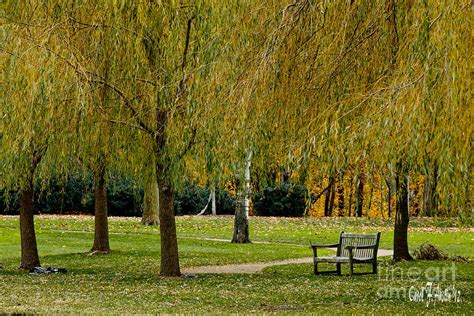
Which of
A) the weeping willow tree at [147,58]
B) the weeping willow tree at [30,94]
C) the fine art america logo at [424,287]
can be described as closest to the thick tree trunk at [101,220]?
the weeping willow tree at [30,94]

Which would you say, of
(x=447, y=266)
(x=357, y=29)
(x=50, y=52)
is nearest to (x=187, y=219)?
(x=447, y=266)

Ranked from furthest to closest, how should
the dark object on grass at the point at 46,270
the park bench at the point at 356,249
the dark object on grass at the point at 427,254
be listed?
the dark object on grass at the point at 427,254, the dark object on grass at the point at 46,270, the park bench at the point at 356,249

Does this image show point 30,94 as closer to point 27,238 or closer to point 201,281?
point 201,281

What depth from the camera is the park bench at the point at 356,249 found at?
17703 mm

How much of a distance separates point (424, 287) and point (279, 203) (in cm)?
2925

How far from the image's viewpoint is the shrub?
43438 mm

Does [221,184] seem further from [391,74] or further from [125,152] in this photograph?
[391,74]

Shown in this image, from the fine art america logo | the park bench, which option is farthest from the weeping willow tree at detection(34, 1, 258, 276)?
the fine art america logo

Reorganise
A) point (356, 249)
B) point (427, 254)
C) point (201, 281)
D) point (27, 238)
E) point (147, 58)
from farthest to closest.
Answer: point (427, 254) → point (27, 238) → point (356, 249) → point (201, 281) → point (147, 58)

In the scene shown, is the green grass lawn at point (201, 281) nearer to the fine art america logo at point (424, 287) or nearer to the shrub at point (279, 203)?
the fine art america logo at point (424, 287)

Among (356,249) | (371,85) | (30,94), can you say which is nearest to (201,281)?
(356,249)

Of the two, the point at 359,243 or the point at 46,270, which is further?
the point at 46,270

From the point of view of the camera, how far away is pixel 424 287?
48.3ft

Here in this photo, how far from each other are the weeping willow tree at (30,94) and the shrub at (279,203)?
2700cm
